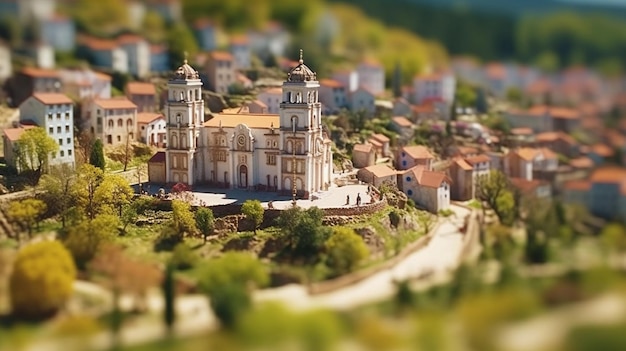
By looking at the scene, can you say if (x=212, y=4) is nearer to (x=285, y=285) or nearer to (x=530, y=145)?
(x=530, y=145)

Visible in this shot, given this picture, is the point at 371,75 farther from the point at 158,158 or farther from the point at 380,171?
the point at 158,158

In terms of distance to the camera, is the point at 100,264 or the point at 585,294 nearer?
the point at 585,294

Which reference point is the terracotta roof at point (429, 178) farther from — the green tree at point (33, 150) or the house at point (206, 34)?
the house at point (206, 34)

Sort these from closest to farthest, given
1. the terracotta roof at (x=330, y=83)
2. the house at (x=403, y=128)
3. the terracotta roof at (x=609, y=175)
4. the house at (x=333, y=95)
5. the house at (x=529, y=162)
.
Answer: the terracotta roof at (x=609, y=175) < the house at (x=529, y=162) < the house at (x=403, y=128) < the house at (x=333, y=95) < the terracotta roof at (x=330, y=83)

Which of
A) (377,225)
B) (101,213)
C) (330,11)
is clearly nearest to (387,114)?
(330,11)

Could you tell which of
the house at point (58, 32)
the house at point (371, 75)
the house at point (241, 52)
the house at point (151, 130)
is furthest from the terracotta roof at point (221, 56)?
the house at point (58, 32)

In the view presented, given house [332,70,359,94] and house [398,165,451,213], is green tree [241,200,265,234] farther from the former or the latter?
house [332,70,359,94]
